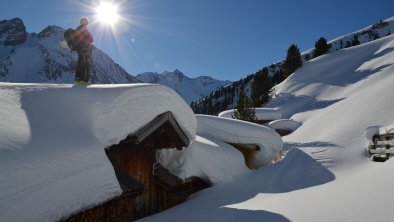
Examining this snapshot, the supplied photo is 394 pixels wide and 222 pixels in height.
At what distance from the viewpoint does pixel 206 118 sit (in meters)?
15.1

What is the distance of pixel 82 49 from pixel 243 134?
26.4ft

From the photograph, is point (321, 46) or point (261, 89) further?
point (321, 46)

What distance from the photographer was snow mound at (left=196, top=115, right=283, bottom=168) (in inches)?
566

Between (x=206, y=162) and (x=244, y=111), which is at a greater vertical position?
(x=244, y=111)

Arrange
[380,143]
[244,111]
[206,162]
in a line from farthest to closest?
1. [244,111]
2. [380,143]
3. [206,162]

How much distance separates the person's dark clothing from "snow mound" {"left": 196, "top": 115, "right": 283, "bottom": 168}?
6291 millimetres

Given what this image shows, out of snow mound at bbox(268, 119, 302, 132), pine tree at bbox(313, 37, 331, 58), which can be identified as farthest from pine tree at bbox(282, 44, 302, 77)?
snow mound at bbox(268, 119, 302, 132)

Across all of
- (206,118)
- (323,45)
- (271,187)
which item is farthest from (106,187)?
(323,45)

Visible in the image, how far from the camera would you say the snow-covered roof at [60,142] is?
12.0 ft

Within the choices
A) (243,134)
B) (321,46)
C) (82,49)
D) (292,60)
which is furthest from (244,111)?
(321,46)

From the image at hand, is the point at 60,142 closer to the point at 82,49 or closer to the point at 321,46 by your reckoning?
the point at 82,49

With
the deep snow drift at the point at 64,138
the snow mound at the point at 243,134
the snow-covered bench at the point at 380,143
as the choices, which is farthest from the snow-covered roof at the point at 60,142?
the snow-covered bench at the point at 380,143

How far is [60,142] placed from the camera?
458 cm

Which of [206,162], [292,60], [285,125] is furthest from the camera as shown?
[292,60]
